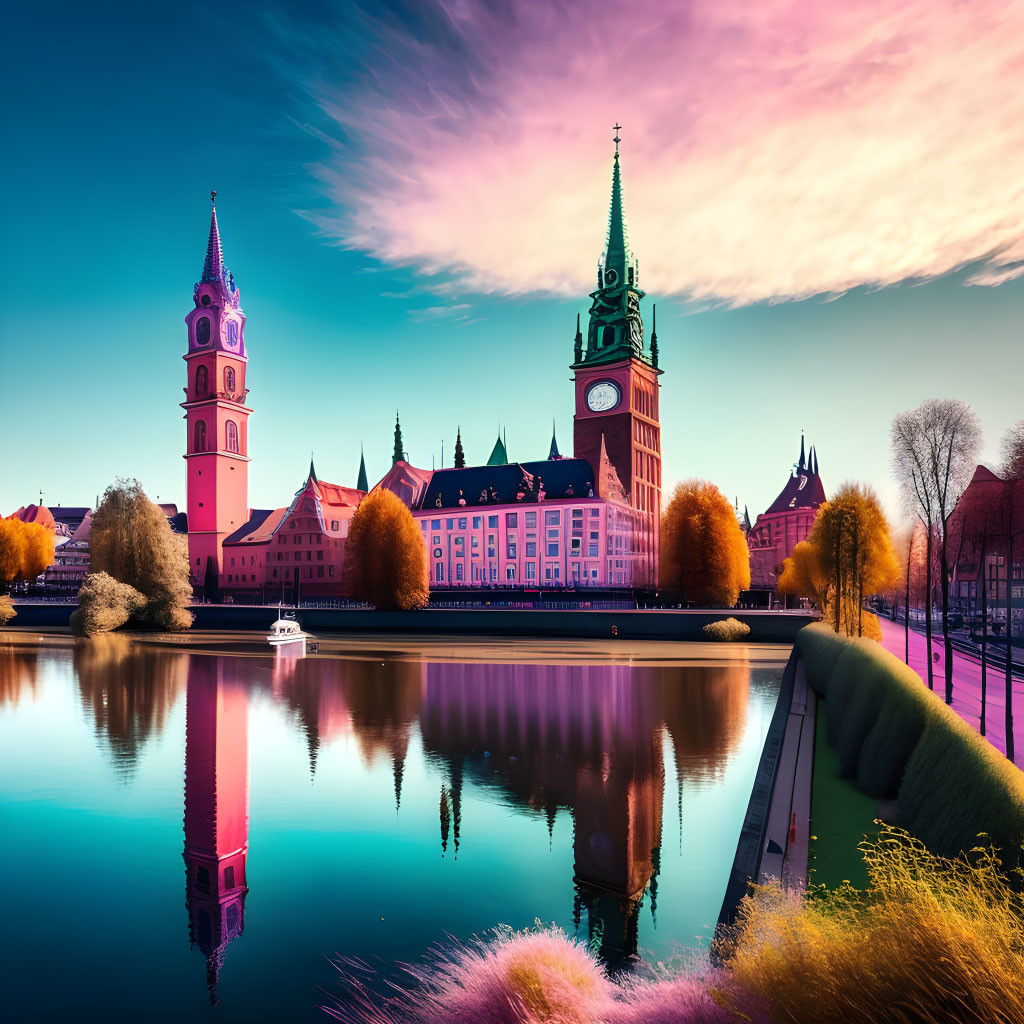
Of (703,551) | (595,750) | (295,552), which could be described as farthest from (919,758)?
(295,552)

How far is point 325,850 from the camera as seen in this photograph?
1424 centimetres

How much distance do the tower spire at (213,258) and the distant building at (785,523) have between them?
92435 mm

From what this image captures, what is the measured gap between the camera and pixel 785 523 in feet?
421

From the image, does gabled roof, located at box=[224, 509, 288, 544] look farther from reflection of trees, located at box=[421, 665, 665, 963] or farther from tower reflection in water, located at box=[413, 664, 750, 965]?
reflection of trees, located at box=[421, 665, 665, 963]

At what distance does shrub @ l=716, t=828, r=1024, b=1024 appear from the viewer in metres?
5.01

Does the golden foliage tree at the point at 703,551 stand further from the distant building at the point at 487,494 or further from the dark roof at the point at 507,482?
the dark roof at the point at 507,482

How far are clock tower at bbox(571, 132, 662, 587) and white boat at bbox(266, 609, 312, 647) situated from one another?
46.6 meters

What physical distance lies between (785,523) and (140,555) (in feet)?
333

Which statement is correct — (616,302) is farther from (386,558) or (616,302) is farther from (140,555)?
(140,555)

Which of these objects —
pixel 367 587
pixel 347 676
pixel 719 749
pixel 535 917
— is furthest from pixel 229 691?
pixel 367 587

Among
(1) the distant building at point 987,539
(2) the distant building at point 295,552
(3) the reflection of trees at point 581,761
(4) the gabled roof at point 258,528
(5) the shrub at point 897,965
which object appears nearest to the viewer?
(5) the shrub at point 897,965

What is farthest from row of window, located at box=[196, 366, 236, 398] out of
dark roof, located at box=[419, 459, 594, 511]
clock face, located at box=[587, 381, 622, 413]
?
clock face, located at box=[587, 381, 622, 413]

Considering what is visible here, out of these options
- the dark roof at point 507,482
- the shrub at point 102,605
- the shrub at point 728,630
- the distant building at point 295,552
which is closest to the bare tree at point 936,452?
the shrub at point 728,630

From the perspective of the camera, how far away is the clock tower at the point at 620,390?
9644cm
